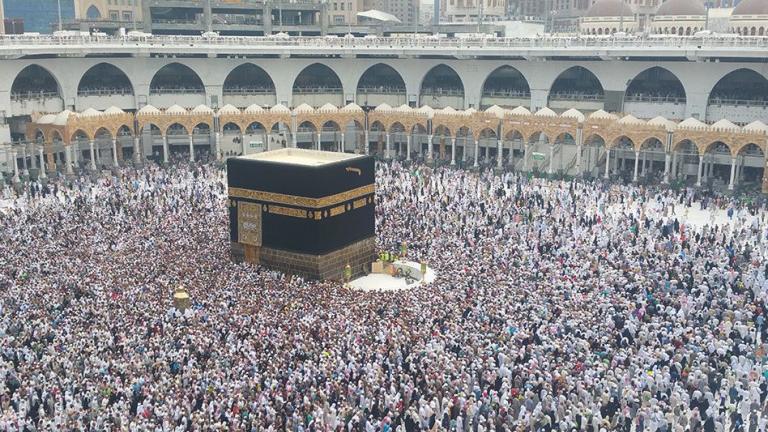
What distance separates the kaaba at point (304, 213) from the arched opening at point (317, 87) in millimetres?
24617

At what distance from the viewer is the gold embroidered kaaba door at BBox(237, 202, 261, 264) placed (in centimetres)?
2395

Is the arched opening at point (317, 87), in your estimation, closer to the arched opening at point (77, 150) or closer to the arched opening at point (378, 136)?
the arched opening at point (378, 136)

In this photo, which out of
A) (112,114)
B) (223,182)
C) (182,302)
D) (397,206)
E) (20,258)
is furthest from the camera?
(112,114)

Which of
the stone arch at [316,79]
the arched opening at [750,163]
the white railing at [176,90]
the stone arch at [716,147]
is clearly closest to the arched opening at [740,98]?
the arched opening at [750,163]

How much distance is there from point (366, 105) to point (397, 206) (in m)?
19.8

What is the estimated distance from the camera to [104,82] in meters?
45.0

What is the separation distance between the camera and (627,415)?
45.0 ft

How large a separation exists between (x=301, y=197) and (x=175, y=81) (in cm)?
2736

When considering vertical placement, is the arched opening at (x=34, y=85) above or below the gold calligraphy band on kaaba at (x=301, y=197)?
above

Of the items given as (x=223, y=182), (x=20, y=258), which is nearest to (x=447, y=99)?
(x=223, y=182)

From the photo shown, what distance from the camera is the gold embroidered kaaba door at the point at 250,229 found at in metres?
24.0

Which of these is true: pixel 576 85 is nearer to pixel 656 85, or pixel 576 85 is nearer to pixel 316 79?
pixel 656 85

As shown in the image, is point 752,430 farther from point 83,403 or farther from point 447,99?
point 447,99

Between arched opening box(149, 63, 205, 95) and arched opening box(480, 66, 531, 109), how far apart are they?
1785cm
